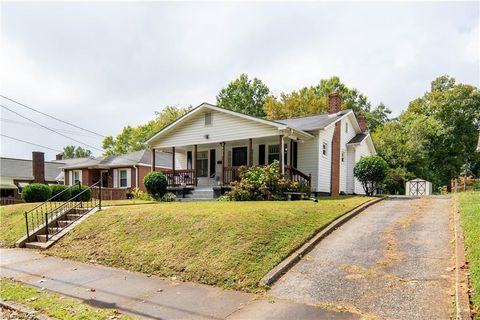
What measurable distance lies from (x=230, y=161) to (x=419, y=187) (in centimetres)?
1627

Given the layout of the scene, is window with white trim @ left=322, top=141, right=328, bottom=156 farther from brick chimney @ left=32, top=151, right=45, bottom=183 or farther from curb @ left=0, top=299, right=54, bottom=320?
brick chimney @ left=32, top=151, right=45, bottom=183

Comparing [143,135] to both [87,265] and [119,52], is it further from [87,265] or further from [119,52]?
[87,265]

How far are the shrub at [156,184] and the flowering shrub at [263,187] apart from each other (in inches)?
206

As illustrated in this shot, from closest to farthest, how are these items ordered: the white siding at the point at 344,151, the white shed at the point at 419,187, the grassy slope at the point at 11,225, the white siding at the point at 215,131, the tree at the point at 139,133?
the grassy slope at the point at 11,225, the white siding at the point at 215,131, the white siding at the point at 344,151, the white shed at the point at 419,187, the tree at the point at 139,133

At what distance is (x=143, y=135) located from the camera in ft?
153

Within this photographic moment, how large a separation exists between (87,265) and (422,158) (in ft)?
96.0

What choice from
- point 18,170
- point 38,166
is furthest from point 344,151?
point 18,170

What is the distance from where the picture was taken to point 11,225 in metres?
11.3

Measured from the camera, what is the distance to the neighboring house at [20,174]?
29.0 meters

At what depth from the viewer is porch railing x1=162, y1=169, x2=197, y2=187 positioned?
18.7m

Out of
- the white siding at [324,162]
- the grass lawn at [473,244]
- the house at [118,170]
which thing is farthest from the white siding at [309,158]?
the house at [118,170]

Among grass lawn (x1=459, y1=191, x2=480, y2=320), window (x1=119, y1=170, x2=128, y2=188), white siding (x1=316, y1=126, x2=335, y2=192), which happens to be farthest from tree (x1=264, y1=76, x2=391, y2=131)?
grass lawn (x1=459, y1=191, x2=480, y2=320)

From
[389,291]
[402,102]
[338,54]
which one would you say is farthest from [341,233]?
[402,102]

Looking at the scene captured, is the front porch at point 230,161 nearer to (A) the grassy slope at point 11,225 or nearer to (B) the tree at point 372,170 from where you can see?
(B) the tree at point 372,170
